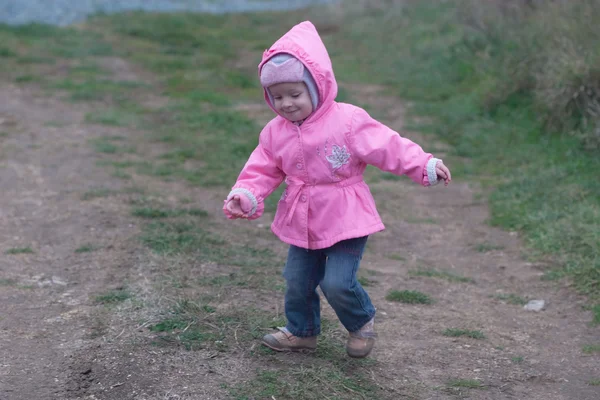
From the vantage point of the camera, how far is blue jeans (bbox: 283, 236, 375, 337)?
334 centimetres

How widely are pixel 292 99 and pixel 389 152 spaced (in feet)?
1.45

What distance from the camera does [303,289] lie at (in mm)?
3492

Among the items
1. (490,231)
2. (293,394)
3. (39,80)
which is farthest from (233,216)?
(39,80)

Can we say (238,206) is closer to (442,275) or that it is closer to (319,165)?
(319,165)

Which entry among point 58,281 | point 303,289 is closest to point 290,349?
point 303,289

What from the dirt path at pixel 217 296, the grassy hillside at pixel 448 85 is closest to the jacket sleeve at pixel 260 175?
the dirt path at pixel 217 296

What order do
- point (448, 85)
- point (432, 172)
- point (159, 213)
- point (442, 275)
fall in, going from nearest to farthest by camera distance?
point (432, 172) < point (442, 275) < point (159, 213) < point (448, 85)

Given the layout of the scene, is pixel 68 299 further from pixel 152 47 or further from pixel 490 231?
pixel 152 47

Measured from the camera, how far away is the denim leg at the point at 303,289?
3465 mm

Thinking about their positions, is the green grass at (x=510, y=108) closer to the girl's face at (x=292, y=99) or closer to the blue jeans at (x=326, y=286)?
the blue jeans at (x=326, y=286)

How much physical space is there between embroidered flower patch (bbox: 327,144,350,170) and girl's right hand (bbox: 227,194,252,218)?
38cm

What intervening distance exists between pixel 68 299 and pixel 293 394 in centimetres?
151

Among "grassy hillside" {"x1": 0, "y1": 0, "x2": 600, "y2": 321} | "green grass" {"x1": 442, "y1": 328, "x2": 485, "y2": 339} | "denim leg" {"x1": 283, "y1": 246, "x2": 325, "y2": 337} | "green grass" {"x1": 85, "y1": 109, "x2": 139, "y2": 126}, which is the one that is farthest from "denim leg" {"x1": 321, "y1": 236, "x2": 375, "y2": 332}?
"green grass" {"x1": 85, "y1": 109, "x2": 139, "y2": 126}

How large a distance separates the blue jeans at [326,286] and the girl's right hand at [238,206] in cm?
33
